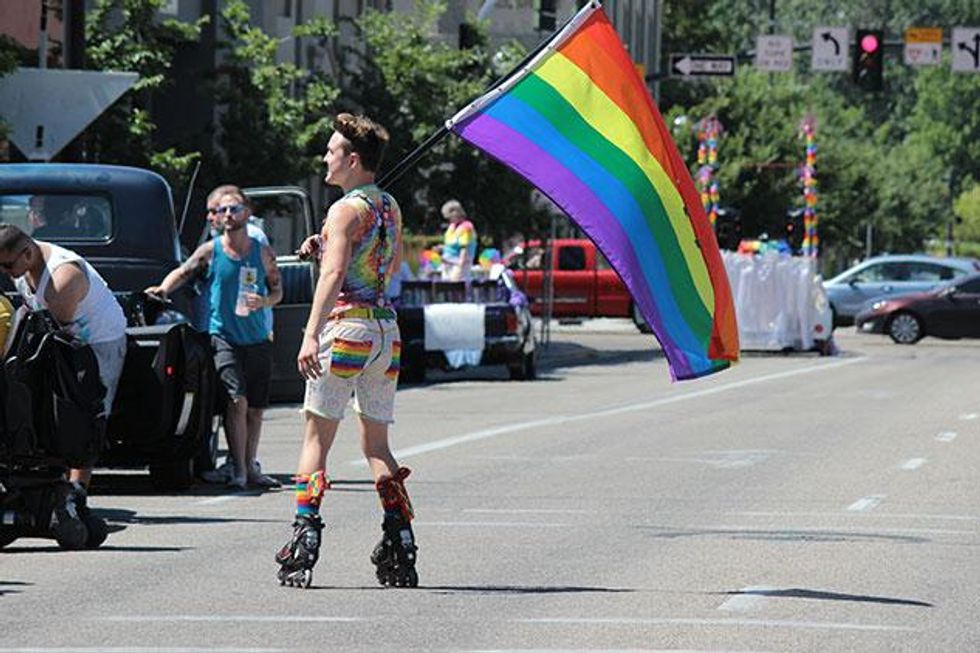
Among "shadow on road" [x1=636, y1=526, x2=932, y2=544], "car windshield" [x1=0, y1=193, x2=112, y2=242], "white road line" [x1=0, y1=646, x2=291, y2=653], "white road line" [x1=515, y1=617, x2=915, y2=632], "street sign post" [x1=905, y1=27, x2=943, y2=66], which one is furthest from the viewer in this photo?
"street sign post" [x1=905, y1=27, x2=943, y2=66]

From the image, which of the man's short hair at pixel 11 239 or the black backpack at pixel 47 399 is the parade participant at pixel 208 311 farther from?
the black backpack at pixel 47 399

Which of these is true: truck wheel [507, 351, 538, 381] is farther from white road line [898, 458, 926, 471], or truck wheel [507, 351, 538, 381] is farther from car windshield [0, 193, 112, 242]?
car windshield [0, 193, 112, 242]

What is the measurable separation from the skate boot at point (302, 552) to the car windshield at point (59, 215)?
6.70m

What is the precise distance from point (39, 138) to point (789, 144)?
61.7 meters

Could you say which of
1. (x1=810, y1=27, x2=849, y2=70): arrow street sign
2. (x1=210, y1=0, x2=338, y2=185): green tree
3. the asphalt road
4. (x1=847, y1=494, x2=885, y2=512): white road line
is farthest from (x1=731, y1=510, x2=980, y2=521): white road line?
(x1=810, y1=27, x2=849, y2=70): arrow street sign

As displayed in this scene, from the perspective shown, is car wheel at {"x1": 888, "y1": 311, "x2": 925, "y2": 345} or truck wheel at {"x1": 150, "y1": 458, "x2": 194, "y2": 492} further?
car wheel at {"x1": 888, "y1": 311, "x2": 925, "y2": 345}

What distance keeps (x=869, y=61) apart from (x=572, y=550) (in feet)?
139

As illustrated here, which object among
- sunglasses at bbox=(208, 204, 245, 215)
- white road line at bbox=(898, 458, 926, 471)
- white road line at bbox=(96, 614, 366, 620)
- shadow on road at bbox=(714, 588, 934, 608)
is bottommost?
white road line at bbox=(898, 458, 926, 471)

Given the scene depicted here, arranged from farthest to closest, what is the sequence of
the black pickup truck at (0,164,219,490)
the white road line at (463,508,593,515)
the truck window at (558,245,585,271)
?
the truck window at (558,245,585,271) → the black pickup truck at (0,164,219,490) → the white road line at (463,508,593,515)

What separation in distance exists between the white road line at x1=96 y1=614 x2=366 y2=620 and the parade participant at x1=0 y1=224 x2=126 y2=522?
2.62 m

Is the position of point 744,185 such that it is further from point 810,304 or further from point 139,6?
point 139,6

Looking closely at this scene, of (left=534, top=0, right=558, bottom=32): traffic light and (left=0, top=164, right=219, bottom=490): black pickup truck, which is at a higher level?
(left=534, top=0, right=558, bottom=32): traffic light

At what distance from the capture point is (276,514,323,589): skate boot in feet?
36.7

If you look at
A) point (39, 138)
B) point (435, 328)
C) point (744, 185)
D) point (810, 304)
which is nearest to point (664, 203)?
point (39, 138)
